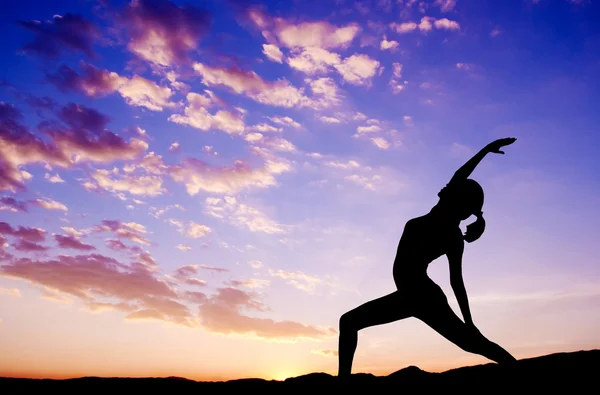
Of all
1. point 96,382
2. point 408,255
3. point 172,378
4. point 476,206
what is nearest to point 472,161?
point 476,206

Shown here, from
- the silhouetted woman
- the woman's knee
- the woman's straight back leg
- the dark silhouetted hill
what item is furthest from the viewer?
the woman's knee

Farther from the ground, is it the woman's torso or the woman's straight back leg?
the woman's torso

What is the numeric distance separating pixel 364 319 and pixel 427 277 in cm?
78

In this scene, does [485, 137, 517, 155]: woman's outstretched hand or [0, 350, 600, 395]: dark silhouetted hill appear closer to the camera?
[0, 350, 600, 395]: dark silhouetted hill

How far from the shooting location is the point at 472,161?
4.23 m

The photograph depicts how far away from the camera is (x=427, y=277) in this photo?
14.2 feet

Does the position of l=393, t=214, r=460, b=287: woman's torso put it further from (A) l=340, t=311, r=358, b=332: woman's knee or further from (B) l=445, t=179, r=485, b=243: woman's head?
(A) l=340, t=311, r=358, b=332: woman's knee

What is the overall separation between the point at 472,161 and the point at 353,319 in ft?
6.60

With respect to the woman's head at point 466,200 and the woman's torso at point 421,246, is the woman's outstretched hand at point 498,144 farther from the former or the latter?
the woman's torso at point 421,246

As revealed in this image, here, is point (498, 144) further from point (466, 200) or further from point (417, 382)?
point (417, 382)

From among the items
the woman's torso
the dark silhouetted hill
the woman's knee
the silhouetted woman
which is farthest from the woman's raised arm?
the dark silhouetted hill

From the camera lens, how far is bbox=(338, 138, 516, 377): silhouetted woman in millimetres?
4227

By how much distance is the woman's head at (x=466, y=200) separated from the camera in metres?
4.23

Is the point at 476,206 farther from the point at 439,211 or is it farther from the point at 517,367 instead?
the point at 517,367
